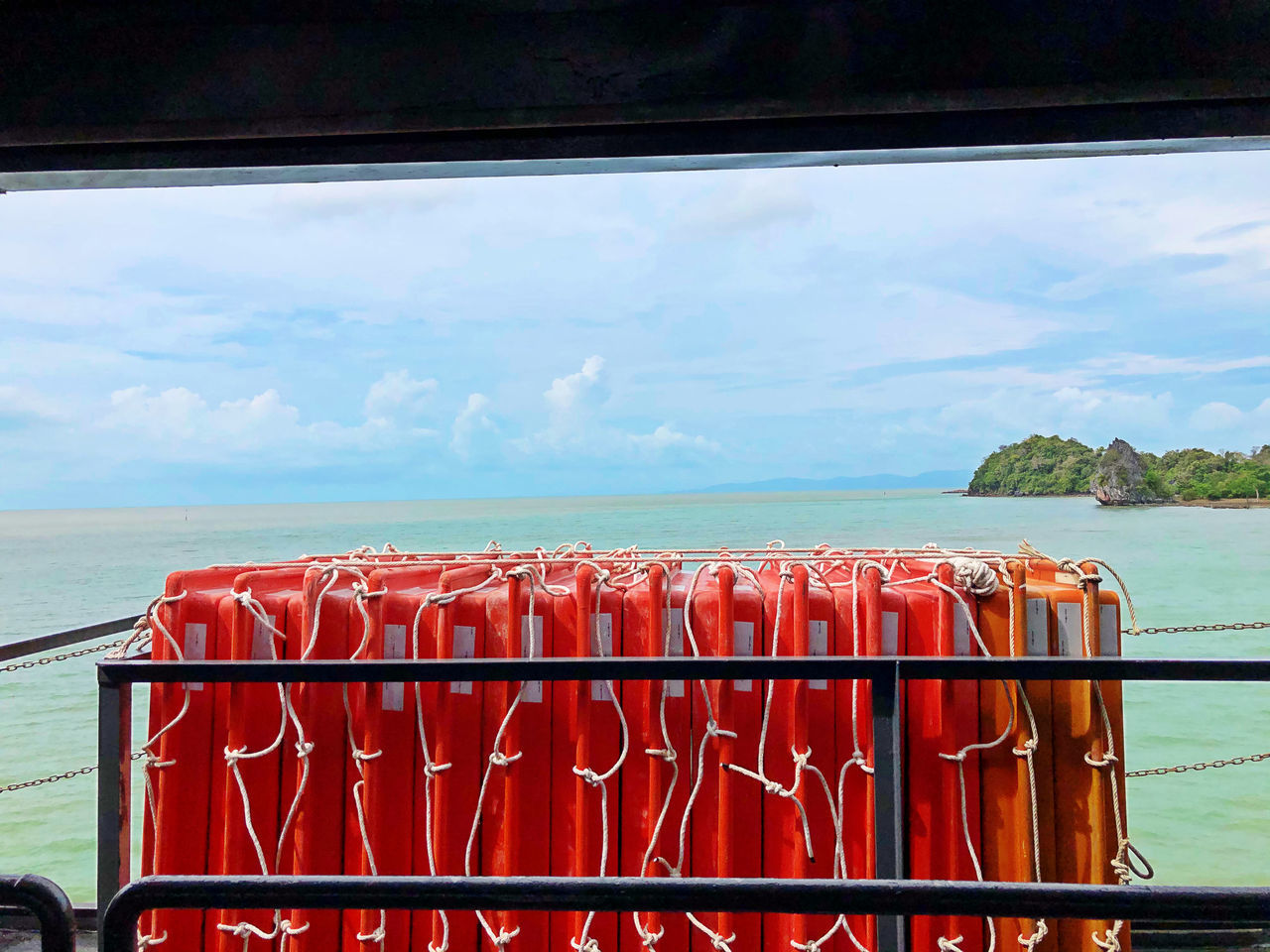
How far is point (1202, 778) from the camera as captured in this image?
34.5 feet

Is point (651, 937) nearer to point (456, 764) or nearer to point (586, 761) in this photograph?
point (586, 761)

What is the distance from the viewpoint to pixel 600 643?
7.84 ft

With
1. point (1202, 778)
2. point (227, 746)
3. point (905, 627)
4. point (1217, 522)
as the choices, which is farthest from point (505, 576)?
point (1217, 522)

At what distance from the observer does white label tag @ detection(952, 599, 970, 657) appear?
7.67 ft

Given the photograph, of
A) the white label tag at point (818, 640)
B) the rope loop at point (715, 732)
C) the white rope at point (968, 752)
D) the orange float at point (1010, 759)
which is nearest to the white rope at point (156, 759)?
the rope loop at point (715, 732)

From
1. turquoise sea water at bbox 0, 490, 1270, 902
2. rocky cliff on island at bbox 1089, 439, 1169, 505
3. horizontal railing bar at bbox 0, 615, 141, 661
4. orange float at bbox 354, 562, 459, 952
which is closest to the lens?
orange float at bbox 354, 562, 459, 952

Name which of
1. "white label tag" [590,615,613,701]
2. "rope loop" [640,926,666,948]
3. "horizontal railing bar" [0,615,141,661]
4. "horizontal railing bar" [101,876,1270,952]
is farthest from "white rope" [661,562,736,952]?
"horizontal railing bar" [0,615,141,661]

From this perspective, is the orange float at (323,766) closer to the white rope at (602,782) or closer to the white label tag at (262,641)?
the white label tag at (262,641)

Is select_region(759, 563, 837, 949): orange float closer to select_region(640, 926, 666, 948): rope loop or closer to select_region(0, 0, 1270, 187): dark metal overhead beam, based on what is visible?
select_region(640, 926, 666, 948): rope loop

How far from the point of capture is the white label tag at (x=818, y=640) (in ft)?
7.74

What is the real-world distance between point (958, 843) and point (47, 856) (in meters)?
9.53

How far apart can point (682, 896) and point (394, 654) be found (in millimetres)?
1622

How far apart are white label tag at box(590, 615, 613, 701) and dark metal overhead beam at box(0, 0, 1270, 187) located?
4.84ft

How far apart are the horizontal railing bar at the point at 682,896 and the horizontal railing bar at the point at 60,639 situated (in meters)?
2.11
